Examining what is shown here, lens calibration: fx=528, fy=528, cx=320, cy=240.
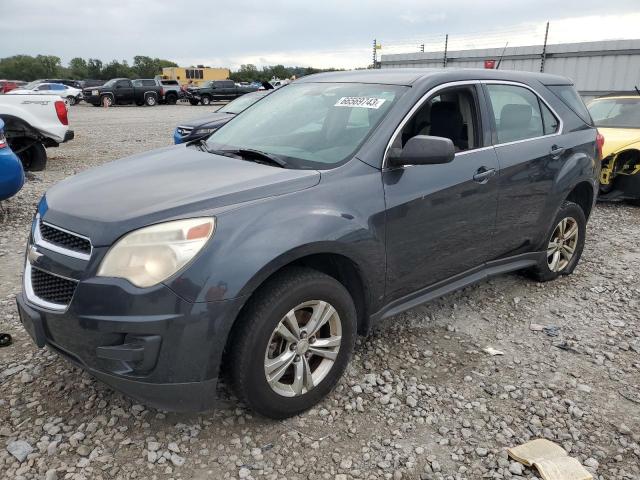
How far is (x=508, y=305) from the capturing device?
423 cm

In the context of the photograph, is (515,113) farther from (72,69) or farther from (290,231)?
(72,69)

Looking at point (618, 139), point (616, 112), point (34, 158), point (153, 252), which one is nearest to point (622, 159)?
point (618, 139)

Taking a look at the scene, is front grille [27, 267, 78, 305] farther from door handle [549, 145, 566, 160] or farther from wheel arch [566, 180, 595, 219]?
wheel arch [566, 180, 595, 219]

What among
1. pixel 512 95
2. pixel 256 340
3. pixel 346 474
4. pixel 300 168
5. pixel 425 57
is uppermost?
pixel 425 57

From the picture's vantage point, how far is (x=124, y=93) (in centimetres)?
3175

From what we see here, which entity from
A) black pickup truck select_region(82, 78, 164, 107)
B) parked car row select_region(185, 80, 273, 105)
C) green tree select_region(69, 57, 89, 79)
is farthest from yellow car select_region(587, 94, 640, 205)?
green tree select_region(69, 57, 89, 79)

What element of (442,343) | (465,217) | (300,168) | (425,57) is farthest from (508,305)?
(425,57)

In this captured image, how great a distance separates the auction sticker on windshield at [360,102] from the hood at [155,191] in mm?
731

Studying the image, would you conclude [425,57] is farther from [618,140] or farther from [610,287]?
[610,287]

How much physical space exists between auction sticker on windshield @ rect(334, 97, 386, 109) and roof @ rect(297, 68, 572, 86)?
20 centimetres

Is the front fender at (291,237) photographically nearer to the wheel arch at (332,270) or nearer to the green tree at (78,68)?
the wheel arch at (332,270)

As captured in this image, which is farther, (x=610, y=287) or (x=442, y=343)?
(x=610, y=287)

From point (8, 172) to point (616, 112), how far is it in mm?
8501

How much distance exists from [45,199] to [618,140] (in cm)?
722
